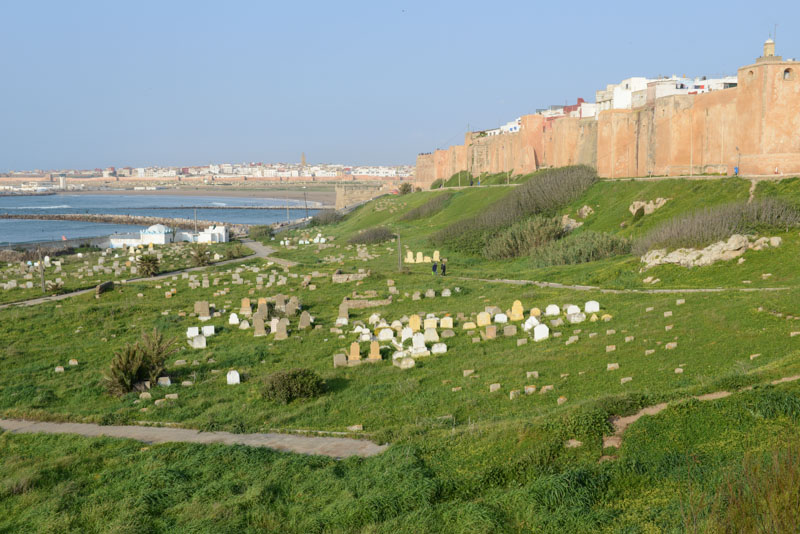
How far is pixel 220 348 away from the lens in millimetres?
18641

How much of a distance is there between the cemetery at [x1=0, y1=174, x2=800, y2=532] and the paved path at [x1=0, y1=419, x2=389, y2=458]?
0.51 feet

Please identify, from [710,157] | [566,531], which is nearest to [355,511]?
[566,531]

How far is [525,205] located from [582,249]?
42.5 ft

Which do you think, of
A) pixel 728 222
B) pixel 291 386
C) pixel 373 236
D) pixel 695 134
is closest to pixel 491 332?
pixel 291 386

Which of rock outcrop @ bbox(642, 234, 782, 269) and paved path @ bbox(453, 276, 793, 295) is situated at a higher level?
rock outcrop @ bbox(642, 234, 782, 269)

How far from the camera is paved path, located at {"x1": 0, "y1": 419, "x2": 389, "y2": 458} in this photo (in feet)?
34.3

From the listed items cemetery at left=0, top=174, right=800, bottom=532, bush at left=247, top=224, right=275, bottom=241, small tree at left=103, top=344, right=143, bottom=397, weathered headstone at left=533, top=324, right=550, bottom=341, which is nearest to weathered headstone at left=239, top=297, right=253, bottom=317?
cemetery at left=0, top=174, right=800, bottom=532

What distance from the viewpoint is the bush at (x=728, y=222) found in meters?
21.9

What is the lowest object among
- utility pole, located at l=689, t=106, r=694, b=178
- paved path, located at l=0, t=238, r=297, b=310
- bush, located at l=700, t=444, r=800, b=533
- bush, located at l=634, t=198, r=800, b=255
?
paved path, located at l=0, t=238, r=297, b=310

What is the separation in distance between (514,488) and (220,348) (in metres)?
12.4

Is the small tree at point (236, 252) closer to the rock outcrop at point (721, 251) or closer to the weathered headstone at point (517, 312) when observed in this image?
the weathered headstone at point (517, 312)

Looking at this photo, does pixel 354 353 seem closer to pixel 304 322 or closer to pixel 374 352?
pixel 374 352

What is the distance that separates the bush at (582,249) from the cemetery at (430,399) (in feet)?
11.6

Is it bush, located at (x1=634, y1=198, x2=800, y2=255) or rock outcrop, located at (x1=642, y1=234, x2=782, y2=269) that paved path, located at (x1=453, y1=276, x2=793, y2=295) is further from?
bush, located at (x1=634, y1=198, x2=800, y2=255)
